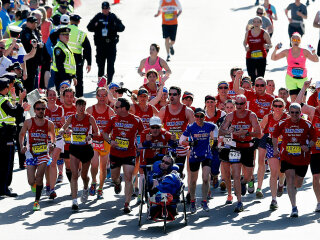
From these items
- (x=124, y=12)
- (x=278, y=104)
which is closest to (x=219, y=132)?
(x=278, y=104)

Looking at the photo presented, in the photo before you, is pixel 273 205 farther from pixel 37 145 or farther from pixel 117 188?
pixel 37 145

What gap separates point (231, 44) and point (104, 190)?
53.9 feet

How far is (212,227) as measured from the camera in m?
13.9

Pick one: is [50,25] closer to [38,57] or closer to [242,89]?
[38,57]

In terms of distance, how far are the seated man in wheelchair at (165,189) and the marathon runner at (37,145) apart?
2.09 meters

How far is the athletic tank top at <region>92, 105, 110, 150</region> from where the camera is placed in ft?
53.5

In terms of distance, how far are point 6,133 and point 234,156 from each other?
4.00 metres

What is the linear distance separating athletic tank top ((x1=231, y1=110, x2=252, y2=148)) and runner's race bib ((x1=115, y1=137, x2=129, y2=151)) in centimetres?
178

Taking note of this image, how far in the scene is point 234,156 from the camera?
50.3 ft

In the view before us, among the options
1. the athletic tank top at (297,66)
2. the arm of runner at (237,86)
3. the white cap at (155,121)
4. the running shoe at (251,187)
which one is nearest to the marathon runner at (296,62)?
the athletic tank top at (297,66)

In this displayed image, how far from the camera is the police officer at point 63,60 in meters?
21.0

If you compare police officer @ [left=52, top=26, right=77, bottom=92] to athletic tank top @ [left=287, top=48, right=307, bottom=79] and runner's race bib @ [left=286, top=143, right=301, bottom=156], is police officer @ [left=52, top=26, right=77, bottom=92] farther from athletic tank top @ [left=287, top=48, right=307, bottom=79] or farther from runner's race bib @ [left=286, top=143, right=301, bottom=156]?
runner's race bib @ [left=286, top=143, right=301, bottom=156]

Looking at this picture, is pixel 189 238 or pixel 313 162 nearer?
pixel 189 238

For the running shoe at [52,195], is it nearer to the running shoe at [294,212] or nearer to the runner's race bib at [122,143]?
the runner's race bib at [122,143]
